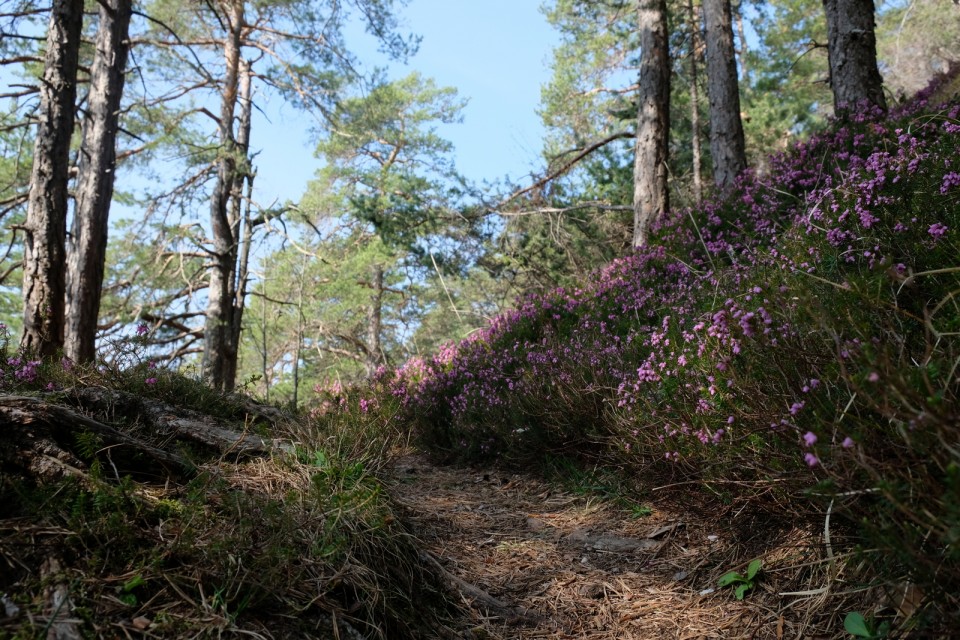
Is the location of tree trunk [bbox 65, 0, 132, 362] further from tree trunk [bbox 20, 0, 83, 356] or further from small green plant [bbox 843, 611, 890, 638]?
small green plant [bbox 843, 611, 890, 638]

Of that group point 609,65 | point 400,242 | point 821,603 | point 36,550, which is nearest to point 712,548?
point 821,603

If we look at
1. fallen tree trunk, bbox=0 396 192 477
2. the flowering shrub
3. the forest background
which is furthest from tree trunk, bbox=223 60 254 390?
fallen tree trunk, bbox=0 396 192 477

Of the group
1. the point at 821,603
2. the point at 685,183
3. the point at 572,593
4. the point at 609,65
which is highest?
the point at 609,65

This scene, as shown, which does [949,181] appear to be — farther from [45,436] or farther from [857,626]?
[45,436]

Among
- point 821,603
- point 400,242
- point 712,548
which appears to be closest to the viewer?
point 821,603

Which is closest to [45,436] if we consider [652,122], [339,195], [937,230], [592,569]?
[592,569]

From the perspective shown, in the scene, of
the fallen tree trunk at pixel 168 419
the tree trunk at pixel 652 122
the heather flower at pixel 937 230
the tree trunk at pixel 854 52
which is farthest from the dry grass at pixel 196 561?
the tree trunk at pixel 854 52

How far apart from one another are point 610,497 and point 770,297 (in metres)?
1.75

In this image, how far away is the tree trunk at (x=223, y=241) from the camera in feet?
38.7

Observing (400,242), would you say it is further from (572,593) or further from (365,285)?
(365,285)

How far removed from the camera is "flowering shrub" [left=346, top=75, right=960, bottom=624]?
1600mm

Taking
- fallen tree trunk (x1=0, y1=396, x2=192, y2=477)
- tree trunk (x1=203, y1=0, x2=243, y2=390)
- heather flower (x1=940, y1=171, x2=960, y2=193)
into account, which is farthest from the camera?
tree trunk (x1=203, y1=0, x2=243, y2=390)

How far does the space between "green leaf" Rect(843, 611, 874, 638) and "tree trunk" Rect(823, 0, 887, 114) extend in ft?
21.7

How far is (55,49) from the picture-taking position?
238 inches
